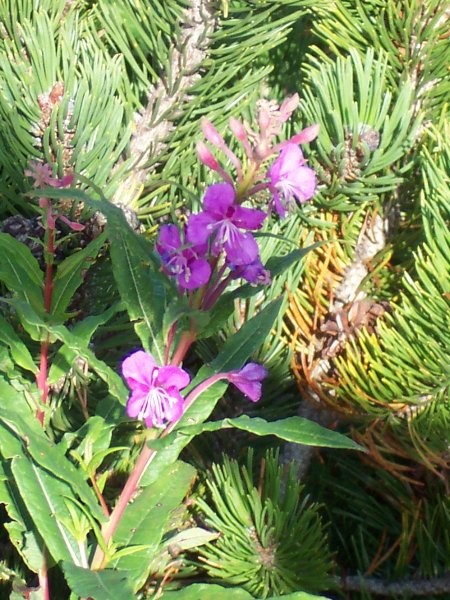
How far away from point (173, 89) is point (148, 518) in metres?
0.40

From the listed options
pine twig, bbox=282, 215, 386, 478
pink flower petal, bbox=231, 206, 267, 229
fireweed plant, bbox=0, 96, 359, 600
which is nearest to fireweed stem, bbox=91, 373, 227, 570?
fireweed plant, bbox=0, 96, 359, 600

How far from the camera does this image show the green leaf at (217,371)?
54 cm

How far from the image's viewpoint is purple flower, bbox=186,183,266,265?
0.46 meters

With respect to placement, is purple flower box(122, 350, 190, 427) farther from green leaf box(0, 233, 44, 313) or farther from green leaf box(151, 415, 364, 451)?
green leaf box(0, 233, 44, 313)

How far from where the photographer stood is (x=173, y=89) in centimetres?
76

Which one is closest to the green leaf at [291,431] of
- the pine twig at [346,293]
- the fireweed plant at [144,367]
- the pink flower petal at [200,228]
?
the fireweed plant at [144,367]

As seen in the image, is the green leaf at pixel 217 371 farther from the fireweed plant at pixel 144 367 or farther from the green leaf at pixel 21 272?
the green leaf at pixel 21 272

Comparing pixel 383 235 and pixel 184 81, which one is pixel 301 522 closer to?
pixel 383 235

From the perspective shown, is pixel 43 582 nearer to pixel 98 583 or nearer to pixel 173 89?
pixel 98 583

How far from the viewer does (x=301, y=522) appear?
0.67 metres

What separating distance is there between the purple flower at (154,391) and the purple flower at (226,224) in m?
0.08

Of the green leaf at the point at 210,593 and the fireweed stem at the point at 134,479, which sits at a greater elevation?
the fireweed stem at the point at 134,479

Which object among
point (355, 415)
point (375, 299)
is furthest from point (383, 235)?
point (355, 415)

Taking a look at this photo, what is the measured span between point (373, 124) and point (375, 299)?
0.51 ft
